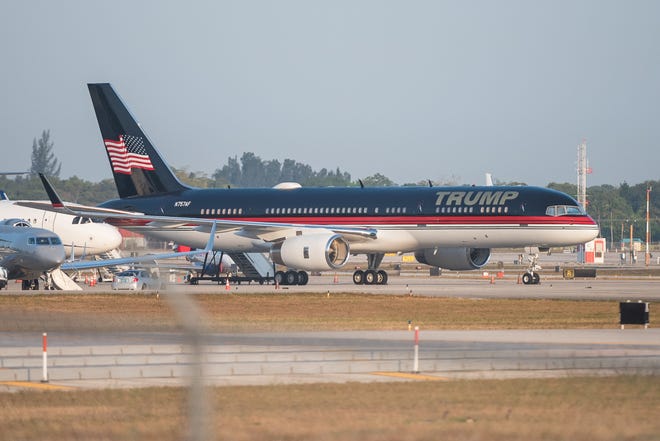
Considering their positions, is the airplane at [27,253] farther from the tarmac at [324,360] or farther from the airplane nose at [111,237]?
the tarmac at [324,360]

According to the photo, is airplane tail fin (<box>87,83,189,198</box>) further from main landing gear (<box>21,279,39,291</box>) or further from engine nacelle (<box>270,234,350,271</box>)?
engine nacelle (<box>270,234,350,271</box>)

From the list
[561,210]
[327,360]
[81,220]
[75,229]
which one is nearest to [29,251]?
[81,220]

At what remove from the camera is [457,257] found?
6662cm

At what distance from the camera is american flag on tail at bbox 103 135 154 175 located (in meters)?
73.3

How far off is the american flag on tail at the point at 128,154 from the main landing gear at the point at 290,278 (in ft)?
37.7

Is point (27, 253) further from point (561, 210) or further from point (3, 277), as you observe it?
→ point (561, 210)

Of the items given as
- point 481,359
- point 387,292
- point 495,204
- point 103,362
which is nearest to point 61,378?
point 103,362

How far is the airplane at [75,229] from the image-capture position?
75.2 metres

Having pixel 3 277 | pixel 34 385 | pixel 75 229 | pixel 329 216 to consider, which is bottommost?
pixel 34 385

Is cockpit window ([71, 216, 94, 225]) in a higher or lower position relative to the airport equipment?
higher

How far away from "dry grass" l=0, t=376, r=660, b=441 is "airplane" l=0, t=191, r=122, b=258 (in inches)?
2094

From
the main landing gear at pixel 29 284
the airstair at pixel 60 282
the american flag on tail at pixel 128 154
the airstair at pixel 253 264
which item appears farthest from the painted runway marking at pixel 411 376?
the american flag on tail at pixel 128 154

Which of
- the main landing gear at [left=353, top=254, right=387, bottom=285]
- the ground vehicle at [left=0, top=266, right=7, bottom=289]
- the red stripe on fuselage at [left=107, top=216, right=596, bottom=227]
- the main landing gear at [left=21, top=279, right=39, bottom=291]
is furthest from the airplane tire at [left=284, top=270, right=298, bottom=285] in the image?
the ground vehicle at [left=0, top=266, right=7, bottom=289]

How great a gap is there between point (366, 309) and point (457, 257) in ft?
72.7
